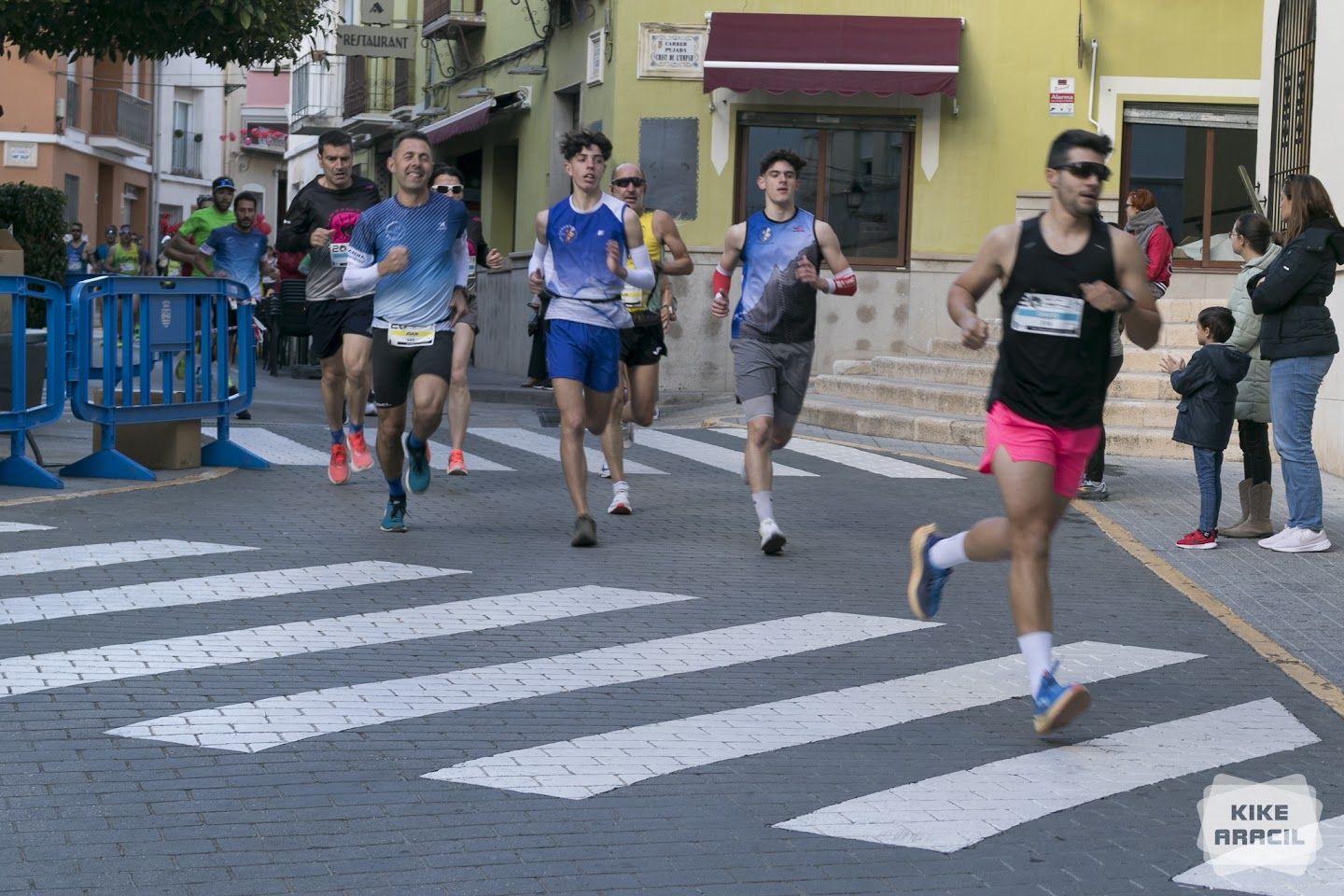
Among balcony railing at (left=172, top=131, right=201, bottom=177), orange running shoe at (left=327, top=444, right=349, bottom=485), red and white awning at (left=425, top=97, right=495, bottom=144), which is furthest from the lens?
balcony railing at (left=172, top=131, right=201, bottom=177)

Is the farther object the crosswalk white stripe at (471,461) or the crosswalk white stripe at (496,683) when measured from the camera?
the crosswalk white stripe at (471,461)

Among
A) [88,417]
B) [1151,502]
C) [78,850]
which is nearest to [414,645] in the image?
[78,850]

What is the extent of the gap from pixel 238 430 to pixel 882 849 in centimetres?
1061

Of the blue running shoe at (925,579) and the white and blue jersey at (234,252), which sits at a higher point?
the white and blue jersey at (234,252)

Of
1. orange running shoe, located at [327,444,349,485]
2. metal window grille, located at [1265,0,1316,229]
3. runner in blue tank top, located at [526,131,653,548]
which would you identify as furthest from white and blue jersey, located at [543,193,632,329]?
metal window grille, located at [1265,0,1316,229]

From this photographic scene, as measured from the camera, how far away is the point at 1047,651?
6246mm

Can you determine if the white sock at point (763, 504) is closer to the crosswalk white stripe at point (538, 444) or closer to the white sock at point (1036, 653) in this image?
the crosswalk white stripe at point (538, 444)

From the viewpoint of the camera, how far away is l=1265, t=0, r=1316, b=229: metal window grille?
15.9 metres

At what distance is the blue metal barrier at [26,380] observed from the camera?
36.7 feet

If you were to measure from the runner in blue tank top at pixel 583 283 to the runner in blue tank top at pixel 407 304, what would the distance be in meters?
0.54

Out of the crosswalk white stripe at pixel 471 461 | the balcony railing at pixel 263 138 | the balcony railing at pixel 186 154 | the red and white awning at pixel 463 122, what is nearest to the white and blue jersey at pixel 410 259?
the crosswalk white stripe at pixel 471 461

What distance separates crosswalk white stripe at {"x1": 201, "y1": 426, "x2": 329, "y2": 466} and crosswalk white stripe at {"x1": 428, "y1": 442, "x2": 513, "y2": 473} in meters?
0.77

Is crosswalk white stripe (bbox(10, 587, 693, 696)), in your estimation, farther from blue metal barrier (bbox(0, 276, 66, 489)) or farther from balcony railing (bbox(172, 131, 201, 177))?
balcony railing (bbox(172, 131, 201, 177))

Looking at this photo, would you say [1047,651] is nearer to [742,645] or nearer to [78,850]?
[742,645]
